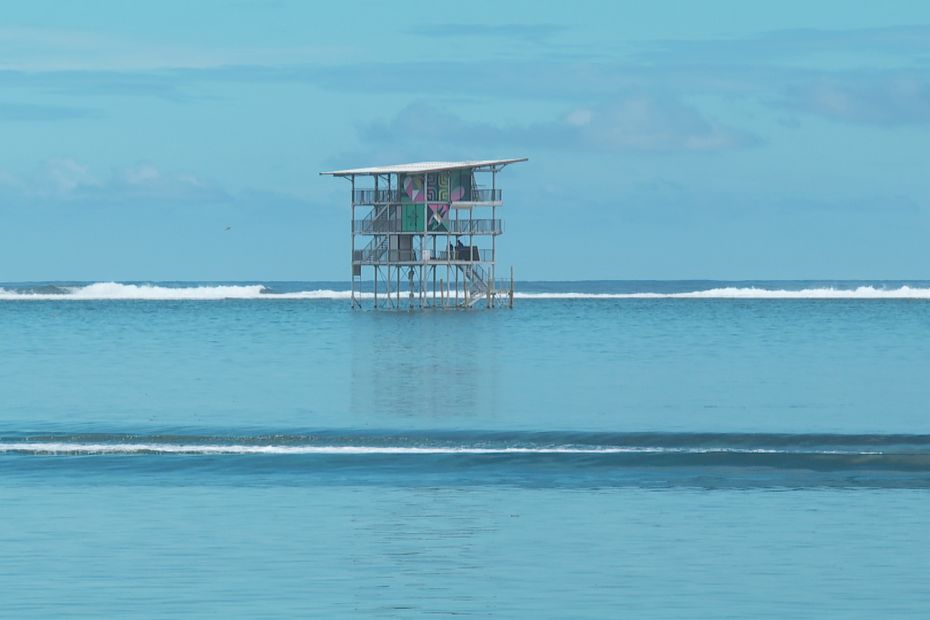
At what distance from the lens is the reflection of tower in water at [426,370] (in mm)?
32812

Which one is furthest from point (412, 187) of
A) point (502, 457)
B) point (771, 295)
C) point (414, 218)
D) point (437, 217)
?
point (771, 295)

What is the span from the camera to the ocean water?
49.6ft

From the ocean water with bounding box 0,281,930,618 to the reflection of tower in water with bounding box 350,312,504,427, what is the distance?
0.74ft

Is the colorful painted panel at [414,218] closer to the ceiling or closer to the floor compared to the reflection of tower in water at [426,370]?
closer to the ceiling

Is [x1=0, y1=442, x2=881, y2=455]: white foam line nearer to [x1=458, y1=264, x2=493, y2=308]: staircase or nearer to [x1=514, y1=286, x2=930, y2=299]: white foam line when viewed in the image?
[x1=458, y1=264, x2=493, y2=308]: staircase

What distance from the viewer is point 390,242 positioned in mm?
82000

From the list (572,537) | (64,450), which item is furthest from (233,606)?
(64,450)

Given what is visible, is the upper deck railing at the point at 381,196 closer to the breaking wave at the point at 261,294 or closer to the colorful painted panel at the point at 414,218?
the colorful painted panel at the point at 414,218

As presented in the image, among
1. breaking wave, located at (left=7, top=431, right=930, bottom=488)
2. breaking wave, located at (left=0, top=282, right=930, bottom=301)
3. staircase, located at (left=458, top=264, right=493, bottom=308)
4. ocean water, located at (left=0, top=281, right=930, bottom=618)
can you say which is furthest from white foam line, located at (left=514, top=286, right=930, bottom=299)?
breaking wave, located at (left=7, top=431, right=930, bottom=488)

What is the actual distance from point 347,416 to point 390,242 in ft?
167

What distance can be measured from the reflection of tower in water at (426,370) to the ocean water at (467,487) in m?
0.23

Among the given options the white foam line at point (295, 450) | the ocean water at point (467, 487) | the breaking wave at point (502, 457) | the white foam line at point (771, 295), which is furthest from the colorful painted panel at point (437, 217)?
the white foam line at point (771, 295)

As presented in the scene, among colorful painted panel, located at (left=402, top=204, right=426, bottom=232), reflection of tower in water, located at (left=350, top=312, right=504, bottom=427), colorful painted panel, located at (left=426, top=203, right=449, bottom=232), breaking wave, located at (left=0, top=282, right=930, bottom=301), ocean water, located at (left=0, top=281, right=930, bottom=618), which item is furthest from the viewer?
breaking wave, located at (left=0, top=282, right=930, bottom=301)

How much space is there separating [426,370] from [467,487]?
73.6ft
